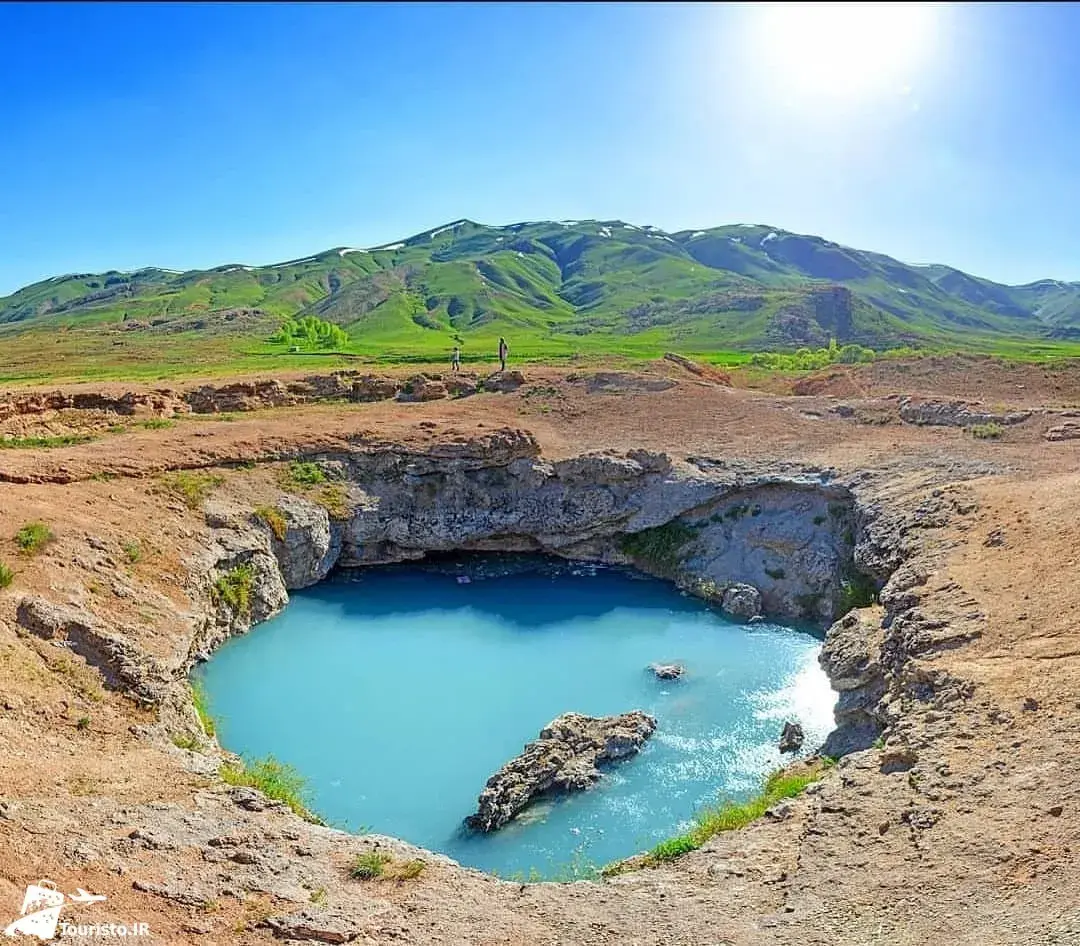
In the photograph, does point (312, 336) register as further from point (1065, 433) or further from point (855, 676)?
point (855, 676)

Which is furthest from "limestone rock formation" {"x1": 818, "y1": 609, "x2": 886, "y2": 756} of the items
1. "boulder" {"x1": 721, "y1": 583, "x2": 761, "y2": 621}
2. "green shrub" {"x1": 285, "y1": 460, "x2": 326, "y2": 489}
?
"green shrub" {"x1": 285, "y1": 460, "x2": 326, "y2": 489}

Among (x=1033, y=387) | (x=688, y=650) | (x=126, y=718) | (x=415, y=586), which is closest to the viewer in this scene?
(x=126, y=718)

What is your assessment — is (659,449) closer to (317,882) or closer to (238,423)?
(238,423)

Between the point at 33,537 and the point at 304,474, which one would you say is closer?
the point at 33,537

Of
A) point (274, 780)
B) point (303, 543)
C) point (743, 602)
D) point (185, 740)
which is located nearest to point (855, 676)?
point (743, 602)

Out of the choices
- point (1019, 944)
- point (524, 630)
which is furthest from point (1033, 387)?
point (1019, 944)

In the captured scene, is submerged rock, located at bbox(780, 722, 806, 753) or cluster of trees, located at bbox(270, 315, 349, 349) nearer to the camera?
submerged rock, located at bbox(780, 722, 806, 753)

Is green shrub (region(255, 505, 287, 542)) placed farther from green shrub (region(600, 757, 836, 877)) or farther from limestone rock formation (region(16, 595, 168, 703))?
green shrub (region(600, 757, 836, 877))
